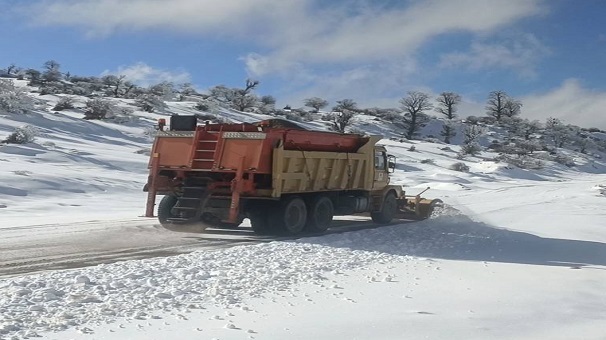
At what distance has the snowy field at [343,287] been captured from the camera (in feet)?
23.1

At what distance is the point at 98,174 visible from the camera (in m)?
27.9

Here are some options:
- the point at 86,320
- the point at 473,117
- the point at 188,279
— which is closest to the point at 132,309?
the point at 86,320

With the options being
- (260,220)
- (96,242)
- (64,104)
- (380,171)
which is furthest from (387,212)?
(64,104)

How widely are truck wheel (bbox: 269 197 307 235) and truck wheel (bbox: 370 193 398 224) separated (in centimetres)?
362

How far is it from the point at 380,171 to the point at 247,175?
552cm

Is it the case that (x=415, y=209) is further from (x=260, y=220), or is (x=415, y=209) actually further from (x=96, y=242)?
(x=96, y=242)

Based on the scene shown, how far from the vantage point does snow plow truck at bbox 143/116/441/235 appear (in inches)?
576

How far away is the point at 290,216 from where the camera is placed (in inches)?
610

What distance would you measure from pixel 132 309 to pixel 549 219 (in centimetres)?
1623

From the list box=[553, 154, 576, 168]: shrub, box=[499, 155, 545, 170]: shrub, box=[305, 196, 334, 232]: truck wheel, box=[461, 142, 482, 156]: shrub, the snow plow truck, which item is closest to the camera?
the snow plow truck

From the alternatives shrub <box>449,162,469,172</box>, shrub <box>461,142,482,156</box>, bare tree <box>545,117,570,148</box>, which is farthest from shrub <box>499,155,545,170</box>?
bare tree <box>545,117,570,148</box>

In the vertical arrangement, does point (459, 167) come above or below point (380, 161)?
above

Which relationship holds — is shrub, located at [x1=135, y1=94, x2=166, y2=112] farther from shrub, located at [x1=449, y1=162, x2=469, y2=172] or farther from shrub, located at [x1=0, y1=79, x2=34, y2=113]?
shrub, located at [x1=449, y1=162, x2=469, y2=172]

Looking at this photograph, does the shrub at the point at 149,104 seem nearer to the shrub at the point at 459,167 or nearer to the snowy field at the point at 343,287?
the shrub at the point at 459,167
